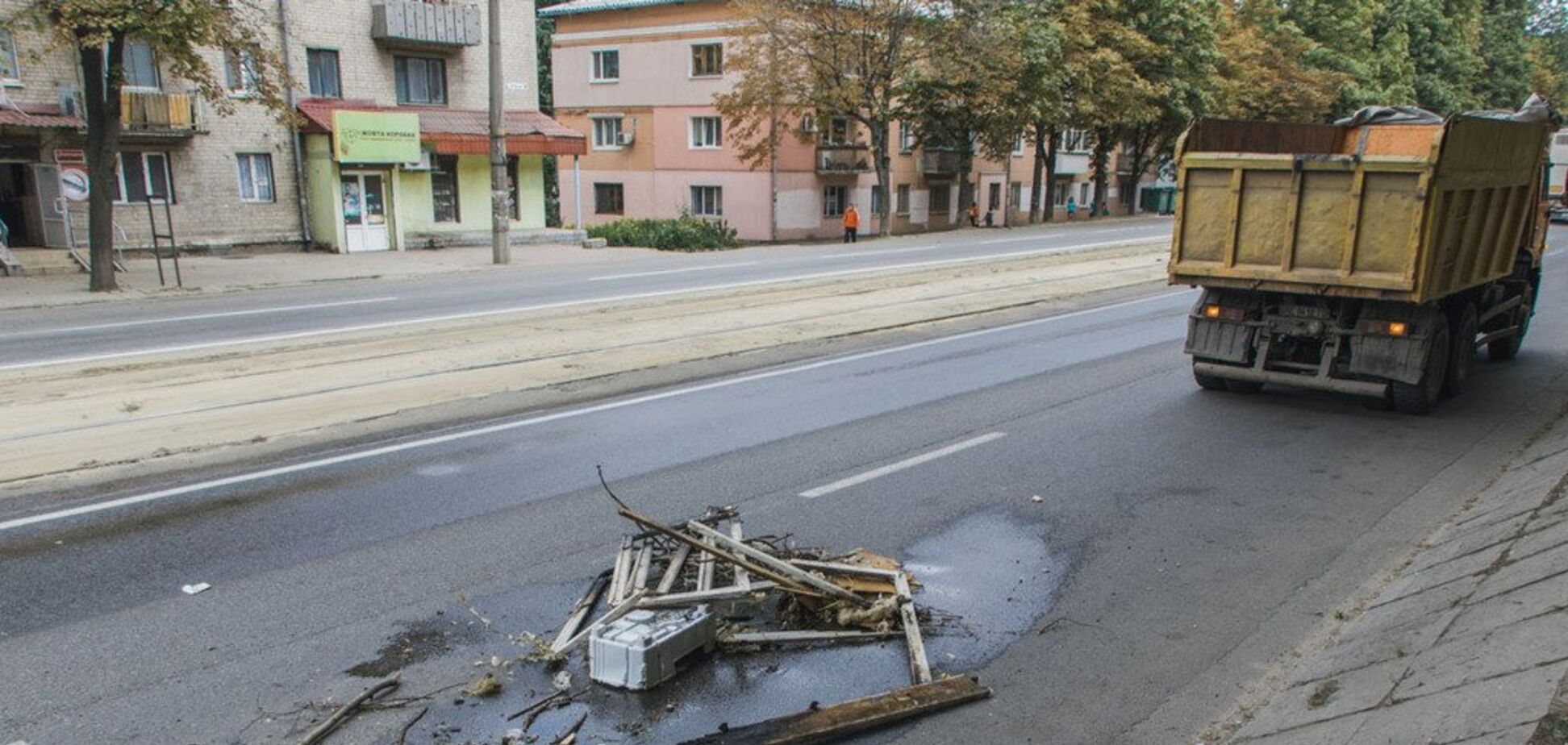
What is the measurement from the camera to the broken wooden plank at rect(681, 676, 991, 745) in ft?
15.5

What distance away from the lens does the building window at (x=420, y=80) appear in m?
34.1

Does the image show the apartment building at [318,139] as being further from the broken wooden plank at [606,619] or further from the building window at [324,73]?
the broken wooden plank at [606,619]

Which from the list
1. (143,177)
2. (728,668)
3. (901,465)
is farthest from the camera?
(143,177)

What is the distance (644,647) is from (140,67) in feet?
96.5

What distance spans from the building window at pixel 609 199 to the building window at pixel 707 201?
3.72 meters

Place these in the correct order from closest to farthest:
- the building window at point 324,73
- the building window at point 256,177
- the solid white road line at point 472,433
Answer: the solid white road line at point 472,433, the building window at point 256,177, the building window at point 324,73

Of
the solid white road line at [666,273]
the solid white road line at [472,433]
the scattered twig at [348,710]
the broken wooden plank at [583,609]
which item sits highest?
the broken wooden plank at [583,609]

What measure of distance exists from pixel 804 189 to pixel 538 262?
834 inches

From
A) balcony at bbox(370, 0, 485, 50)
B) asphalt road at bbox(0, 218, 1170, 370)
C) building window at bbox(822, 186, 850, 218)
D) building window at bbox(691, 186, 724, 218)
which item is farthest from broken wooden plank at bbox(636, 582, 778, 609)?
building window at bbox(822, 186, 850, 218)

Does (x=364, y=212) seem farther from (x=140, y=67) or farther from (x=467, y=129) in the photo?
(x=140, y=67)

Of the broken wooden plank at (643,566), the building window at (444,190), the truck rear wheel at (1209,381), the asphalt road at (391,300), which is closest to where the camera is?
the broken wooden plank at (643,566)

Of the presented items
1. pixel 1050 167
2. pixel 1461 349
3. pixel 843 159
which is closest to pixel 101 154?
pixel 1461 349

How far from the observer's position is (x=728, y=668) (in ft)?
17.9

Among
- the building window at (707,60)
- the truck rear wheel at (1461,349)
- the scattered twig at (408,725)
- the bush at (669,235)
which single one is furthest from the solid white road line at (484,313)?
the building window at (707,60)
